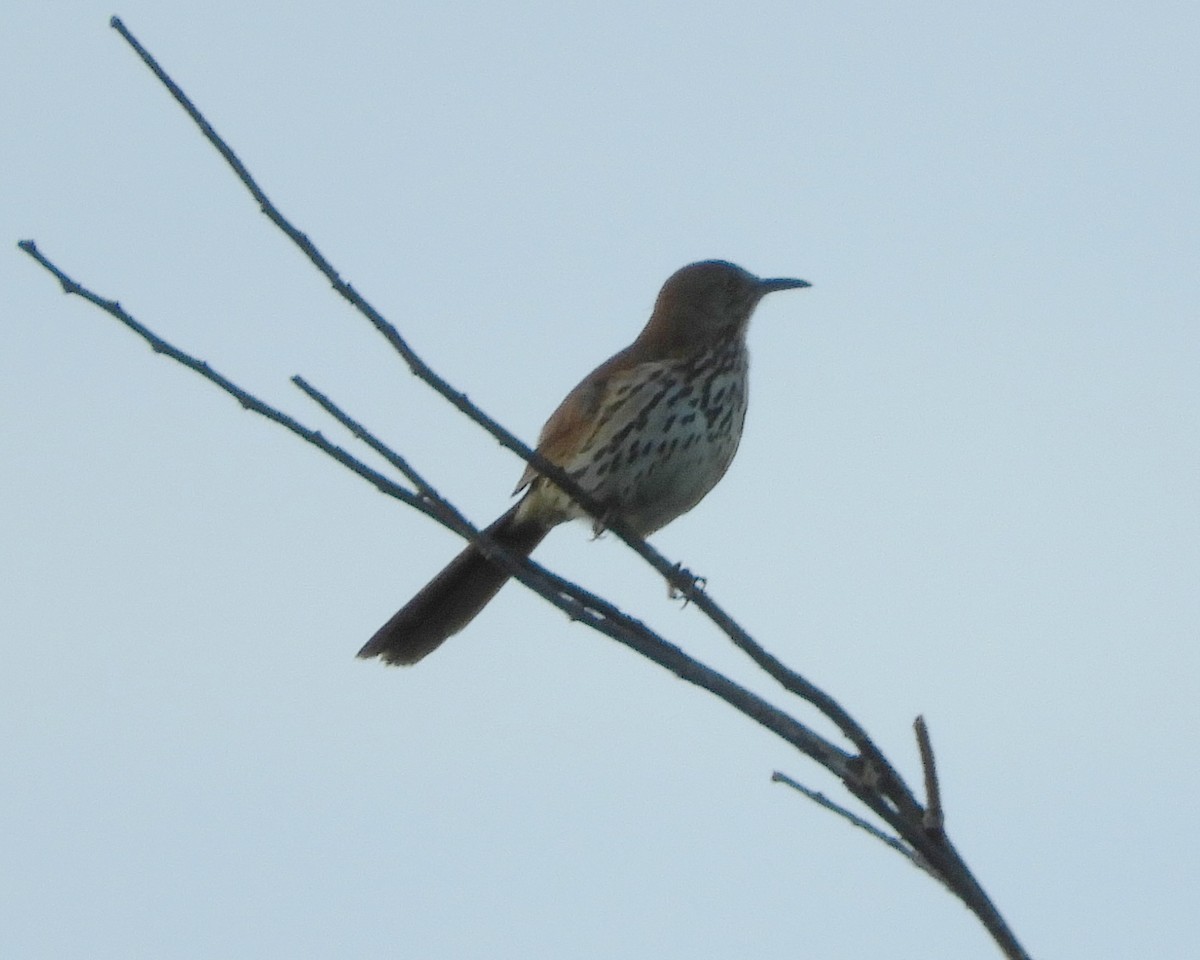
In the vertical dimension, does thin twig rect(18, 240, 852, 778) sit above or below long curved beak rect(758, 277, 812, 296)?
below

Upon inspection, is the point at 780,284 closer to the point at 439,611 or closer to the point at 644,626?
the point at 439,611

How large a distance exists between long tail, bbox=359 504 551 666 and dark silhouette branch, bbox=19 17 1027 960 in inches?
94.5

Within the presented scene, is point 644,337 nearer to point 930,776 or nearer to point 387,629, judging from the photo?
point 387,629

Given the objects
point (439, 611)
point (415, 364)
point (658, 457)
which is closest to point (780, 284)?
point (658, 457)

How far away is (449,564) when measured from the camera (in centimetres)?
580

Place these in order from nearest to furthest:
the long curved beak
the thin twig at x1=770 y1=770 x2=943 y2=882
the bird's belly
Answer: the thin twig at x1=770 y1=770 x2=943 y2=882 → the bird's belly → the long curved beak

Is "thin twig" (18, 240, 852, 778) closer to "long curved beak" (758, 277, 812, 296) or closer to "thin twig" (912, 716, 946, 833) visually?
"thin twig" (912, 716, 946, 833)

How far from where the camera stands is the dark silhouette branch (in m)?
2.24

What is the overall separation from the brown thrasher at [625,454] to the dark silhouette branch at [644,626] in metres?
2.23

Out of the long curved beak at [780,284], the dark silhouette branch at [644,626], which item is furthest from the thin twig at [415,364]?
the long curved beak at [780,284]

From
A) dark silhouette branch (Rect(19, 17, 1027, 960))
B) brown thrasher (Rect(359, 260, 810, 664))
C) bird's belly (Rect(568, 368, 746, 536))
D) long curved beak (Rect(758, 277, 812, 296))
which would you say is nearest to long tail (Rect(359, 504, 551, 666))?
brown thrasher (Rect(359, 260, 810, 664))

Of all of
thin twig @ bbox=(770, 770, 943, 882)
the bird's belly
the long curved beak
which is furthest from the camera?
the long curved beak

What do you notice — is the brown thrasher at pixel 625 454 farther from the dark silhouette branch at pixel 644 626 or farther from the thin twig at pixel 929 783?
the thin twig at pixel 929 783

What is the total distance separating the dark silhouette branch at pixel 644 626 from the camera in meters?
2.24
